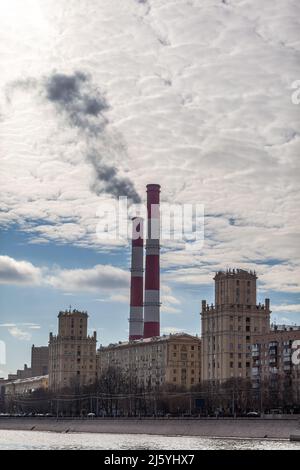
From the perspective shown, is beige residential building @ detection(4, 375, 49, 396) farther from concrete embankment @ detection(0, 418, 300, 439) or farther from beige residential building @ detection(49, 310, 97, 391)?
concrete embankment @ detection(0, 418, 300, 439)

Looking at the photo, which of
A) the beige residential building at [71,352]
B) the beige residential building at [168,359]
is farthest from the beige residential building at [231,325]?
the beige residential building at [71,352]

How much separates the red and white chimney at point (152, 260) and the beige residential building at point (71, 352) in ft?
129

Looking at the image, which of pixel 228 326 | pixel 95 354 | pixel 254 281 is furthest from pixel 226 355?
pixel 95 354

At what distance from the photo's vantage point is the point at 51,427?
358 ft

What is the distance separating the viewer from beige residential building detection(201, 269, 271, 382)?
11425 centimetres

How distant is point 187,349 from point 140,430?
129ft

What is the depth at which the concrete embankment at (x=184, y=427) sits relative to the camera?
71.2m

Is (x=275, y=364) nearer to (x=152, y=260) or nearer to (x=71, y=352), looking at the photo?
(x=152, y=260)

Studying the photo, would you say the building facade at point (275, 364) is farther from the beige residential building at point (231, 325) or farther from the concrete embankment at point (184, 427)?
the concrete embankment at point (184, 427)

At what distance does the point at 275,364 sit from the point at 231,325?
1289cm

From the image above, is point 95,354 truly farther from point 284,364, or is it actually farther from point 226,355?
point 284,364

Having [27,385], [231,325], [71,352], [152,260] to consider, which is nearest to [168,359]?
[231,325]

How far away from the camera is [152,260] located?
391 feet

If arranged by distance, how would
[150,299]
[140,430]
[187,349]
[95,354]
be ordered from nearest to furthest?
[140,430], [150,299], [187,349], [95,354]
